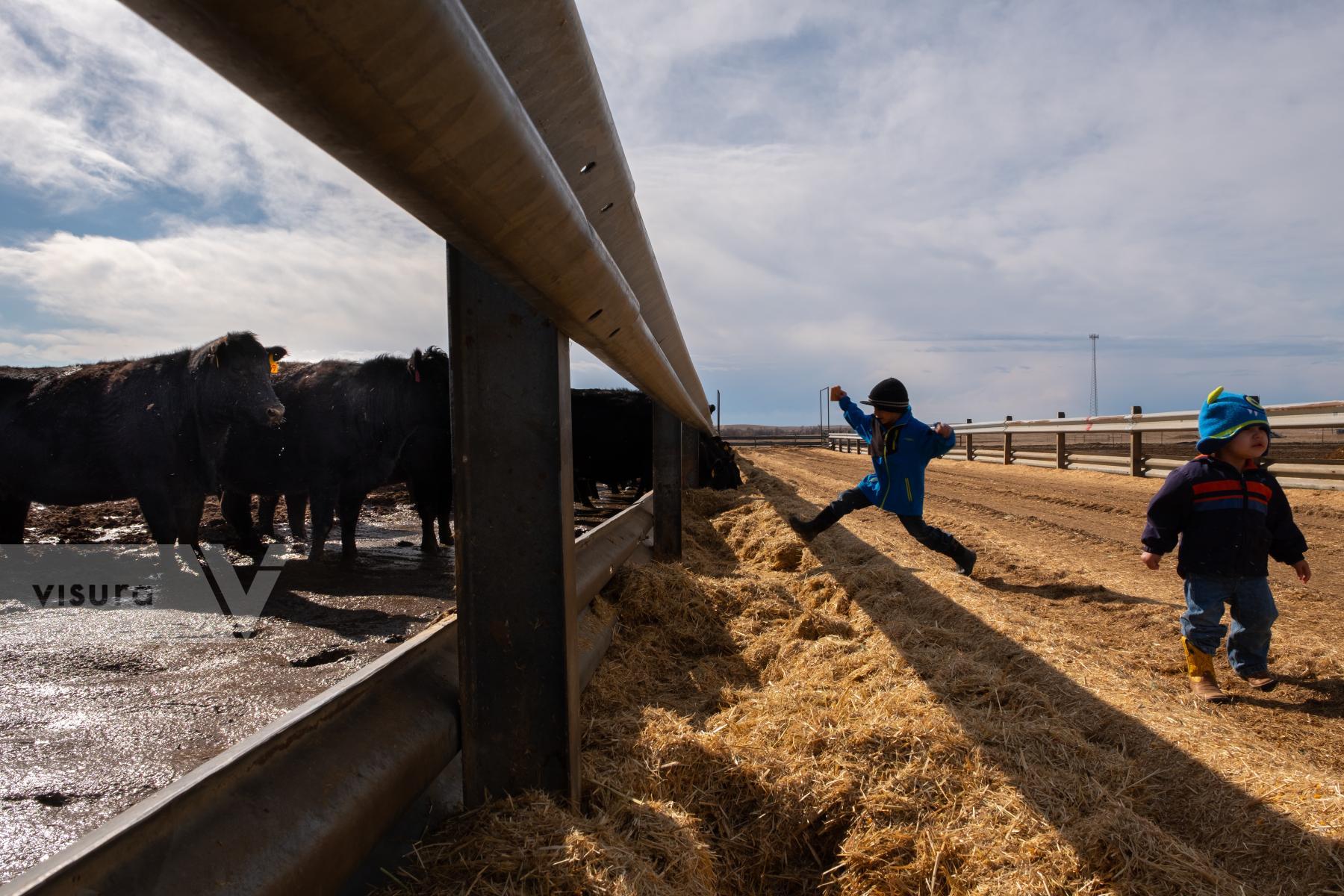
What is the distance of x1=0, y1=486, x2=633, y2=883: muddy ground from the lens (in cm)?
219

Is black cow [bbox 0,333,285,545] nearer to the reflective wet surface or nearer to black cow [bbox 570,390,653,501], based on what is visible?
the reflective wet surface

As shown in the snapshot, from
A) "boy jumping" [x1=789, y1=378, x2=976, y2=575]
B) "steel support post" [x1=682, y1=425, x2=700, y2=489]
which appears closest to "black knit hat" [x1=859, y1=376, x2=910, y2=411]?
"boy jumping" [x1=789, y1=378, x2=976, y2=575]

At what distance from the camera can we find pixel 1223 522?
12.1 feet

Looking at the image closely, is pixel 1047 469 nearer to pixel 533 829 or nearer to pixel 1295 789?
pixel 1295 789

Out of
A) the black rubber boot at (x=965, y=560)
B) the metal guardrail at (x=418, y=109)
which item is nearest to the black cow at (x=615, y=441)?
the black rubber boot at (x=965, y=560)

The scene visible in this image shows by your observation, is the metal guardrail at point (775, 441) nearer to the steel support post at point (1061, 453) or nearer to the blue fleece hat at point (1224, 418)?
the steel support post at point (1061, 453)

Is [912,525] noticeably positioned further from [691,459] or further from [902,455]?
[691,459]

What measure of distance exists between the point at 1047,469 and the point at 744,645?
16788 mm

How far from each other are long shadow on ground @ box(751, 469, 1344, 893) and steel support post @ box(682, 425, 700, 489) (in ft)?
28.8

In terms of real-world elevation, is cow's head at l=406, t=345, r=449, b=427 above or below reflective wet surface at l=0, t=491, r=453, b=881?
above

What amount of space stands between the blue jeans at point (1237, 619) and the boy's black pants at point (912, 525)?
2345mm

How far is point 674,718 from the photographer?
8.62 ft

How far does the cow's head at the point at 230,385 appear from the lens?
23.2 ft

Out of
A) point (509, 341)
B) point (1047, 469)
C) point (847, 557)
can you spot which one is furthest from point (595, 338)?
Answer: point (1047, 469)
